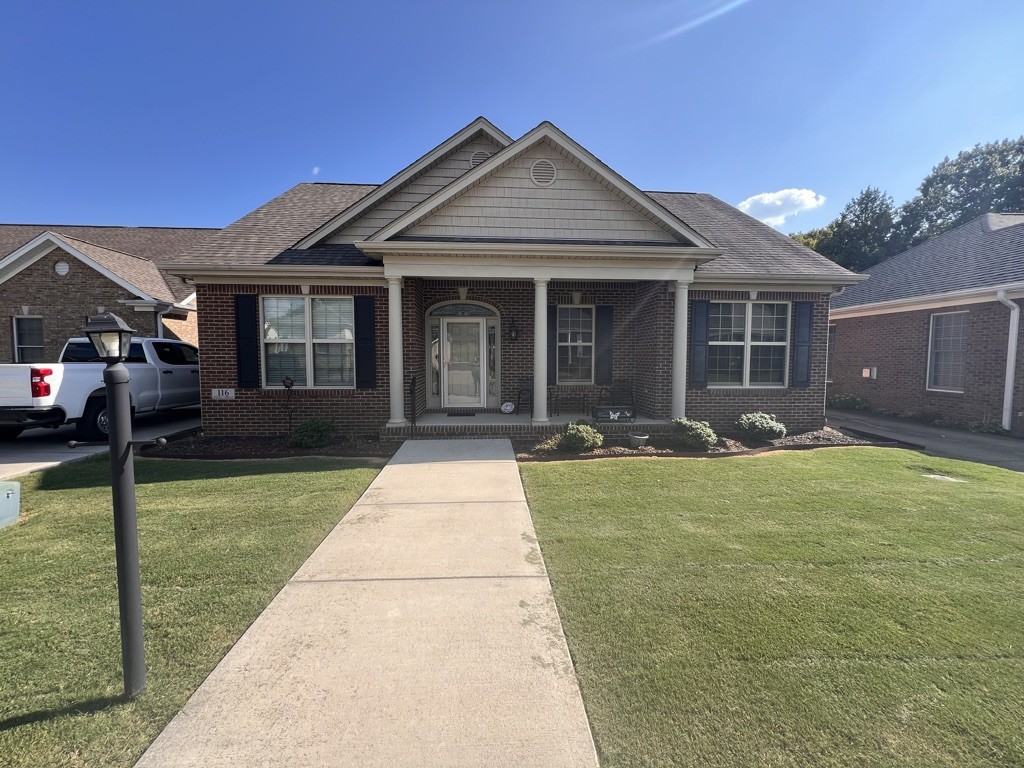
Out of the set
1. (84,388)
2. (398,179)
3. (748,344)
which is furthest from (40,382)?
(748,344)

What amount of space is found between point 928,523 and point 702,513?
7.16ft

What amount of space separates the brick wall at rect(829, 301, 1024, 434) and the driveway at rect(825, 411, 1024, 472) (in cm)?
69

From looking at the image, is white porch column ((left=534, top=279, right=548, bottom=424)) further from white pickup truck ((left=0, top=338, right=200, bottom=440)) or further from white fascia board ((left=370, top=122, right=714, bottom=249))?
white pickup truck ((left=0, top=338, right=200, bottom=440))

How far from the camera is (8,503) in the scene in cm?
449

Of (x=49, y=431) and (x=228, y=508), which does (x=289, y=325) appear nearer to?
(x=228, y=508)

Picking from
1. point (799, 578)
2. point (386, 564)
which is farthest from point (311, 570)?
point (799, 578)

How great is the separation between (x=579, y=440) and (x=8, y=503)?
689 cm

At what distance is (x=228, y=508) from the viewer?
16.2ft

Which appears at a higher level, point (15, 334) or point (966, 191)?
point (966, 191)

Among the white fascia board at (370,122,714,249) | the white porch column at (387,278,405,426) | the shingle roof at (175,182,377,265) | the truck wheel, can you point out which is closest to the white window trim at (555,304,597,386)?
the white fascia board at (370,122,714,249)

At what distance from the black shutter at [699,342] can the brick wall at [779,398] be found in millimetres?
214

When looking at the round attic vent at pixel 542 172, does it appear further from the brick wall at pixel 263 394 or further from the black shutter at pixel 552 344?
the brick wall at pixel 263 394

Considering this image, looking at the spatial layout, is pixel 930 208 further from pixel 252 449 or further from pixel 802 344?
pixel 252 449

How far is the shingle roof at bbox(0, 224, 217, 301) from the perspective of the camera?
14906mm
